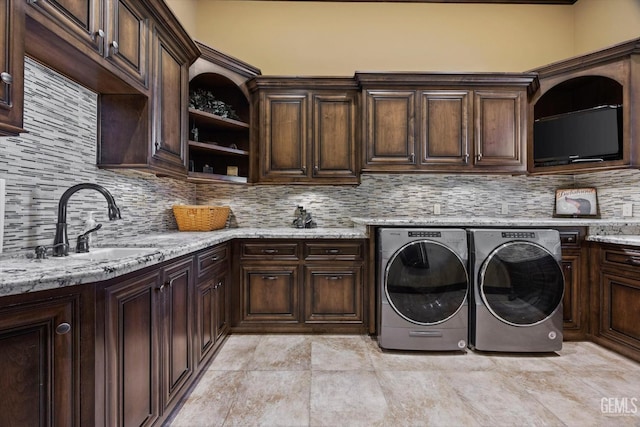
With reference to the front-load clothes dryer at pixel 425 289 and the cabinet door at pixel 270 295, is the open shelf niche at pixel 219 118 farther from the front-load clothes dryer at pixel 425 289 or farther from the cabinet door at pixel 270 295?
the front-load clothes dryer at pixel 425 289

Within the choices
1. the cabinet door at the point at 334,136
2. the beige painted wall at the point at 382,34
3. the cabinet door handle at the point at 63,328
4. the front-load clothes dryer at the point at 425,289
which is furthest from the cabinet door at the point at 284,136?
the cabinet door handle at the point at 63,328

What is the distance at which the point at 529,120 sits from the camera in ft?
9.59

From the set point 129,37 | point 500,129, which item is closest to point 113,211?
point 129,37

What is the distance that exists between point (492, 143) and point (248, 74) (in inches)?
95.8

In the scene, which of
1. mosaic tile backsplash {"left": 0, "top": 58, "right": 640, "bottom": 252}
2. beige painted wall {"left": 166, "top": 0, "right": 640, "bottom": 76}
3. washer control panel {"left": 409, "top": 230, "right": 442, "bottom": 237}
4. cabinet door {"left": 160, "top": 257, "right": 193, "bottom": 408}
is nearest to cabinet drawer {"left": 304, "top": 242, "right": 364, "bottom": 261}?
washer control panel {"left": 409, "top": 230, "right": 442, "bottom": 237}

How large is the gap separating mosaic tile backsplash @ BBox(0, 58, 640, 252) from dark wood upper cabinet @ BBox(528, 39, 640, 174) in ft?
1.29

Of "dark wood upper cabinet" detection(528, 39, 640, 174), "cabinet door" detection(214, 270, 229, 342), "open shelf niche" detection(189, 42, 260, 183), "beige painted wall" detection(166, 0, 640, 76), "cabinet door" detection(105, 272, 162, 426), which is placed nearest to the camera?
"cabinet door" detection(105, 272, 162, 426)

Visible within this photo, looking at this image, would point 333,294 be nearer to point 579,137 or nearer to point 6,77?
point 6,77

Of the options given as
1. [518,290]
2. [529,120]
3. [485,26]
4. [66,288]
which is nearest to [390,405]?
[518,290]

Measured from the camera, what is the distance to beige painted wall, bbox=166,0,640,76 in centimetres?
333

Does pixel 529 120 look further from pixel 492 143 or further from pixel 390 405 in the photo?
pixel 390 405

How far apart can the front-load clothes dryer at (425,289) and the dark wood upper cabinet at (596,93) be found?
134 centimetres

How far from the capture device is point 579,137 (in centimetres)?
269

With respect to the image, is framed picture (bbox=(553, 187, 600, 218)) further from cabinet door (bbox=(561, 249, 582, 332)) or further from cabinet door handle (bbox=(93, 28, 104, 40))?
cabinet door handle (bbox=(93, 28, 104, 40))
